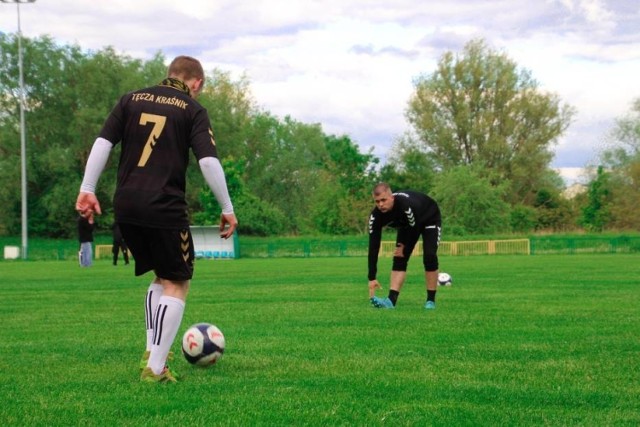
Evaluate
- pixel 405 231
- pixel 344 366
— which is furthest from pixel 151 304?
pixel 405 231

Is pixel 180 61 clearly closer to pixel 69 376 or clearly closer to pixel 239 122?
pixel 69 376

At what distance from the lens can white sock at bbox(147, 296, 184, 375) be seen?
631 cm

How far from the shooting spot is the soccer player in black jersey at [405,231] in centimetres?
1217

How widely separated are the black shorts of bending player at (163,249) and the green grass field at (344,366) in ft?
2.59

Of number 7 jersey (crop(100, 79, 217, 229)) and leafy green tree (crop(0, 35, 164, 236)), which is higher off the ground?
leafy green tree (crop(0, 35, 164, 236))

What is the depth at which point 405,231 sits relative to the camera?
12.6 metres

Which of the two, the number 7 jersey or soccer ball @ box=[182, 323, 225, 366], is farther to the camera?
soccer ball @ box=[182, 323, 225, 366]

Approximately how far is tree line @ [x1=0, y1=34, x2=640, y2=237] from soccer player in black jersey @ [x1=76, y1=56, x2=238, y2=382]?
55324 millimetres

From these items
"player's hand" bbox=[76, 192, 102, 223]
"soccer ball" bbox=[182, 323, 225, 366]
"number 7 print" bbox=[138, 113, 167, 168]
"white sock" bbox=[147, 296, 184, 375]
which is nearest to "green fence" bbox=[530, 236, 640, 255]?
"soccer ball" bbox=[182, 323, 225, 366]

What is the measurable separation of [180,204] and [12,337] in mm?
4483

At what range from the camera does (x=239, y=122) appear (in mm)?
74500

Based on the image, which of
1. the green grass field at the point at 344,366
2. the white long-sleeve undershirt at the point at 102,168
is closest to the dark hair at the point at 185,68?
the white long-sleeve undershirt at the point at 102,168

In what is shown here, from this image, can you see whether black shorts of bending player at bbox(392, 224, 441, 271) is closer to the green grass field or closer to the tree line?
the green grass field

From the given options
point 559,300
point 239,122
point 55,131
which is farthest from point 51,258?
point 559,300
